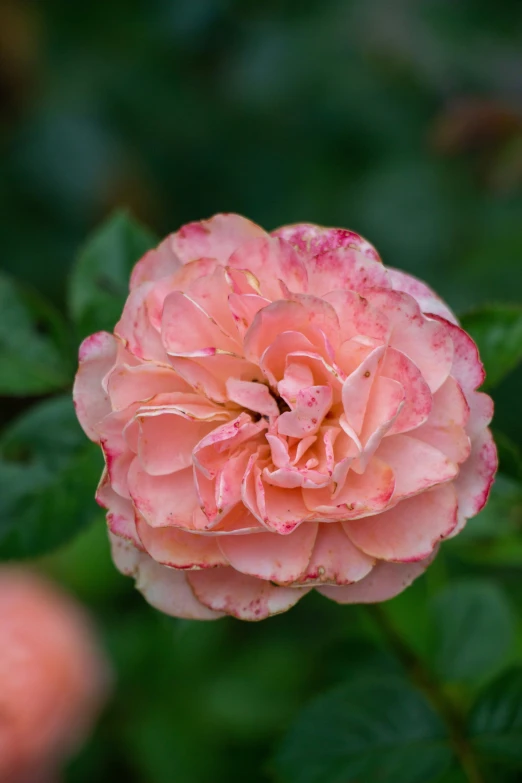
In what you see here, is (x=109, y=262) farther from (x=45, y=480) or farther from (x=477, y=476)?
(x=477, y=476)

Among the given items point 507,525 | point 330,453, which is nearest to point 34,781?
point 507,525

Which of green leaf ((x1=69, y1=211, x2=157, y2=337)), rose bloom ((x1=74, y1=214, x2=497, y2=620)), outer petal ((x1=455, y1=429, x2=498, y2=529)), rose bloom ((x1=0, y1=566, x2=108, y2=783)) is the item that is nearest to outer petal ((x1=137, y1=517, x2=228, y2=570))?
rose bloom ((x1=74, y1=214, x2=497, y2=620))

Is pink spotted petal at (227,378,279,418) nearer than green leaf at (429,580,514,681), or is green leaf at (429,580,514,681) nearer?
pink spotted petal at (227,378,279,418)

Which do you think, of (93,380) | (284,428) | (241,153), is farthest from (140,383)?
(241,153)

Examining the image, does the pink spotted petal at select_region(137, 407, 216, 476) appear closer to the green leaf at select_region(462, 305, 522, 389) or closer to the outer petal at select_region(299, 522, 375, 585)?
the outer petal at select_region(299, 522, 375, 585)

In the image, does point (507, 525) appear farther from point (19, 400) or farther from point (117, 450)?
point (19, 400)
